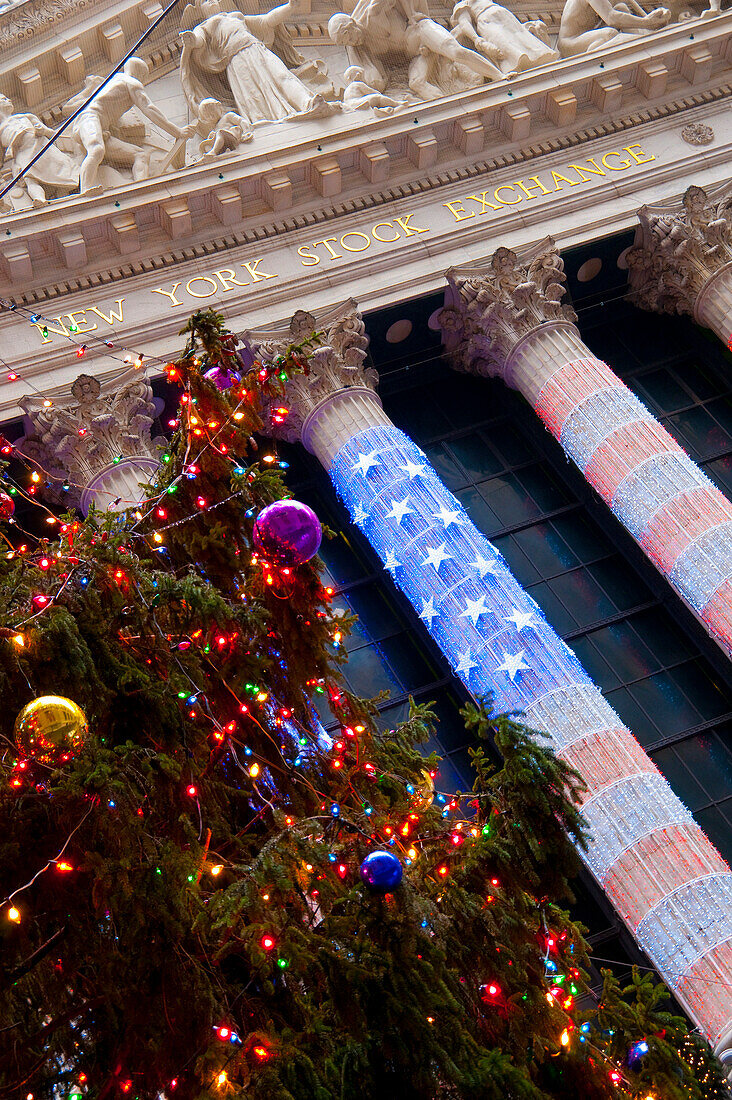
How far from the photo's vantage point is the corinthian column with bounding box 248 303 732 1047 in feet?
33.5

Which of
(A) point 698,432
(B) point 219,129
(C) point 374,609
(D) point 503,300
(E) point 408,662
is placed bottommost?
(E) point 408,662

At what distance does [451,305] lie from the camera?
15836 millimetres

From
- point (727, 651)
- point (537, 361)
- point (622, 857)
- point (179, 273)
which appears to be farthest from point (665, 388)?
point (622, 857)

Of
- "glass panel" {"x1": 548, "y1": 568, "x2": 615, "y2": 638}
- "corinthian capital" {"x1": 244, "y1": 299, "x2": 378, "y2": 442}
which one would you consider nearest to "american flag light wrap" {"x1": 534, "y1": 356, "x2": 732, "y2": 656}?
"glass panel" {"x1": 548, "y1": 568, "x2": 615, "y2": 638}

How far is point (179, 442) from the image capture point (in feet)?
27.9

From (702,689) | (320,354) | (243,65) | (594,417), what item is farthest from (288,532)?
(243,65)

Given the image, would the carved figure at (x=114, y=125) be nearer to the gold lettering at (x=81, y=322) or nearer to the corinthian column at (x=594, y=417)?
the gold lettering at (x=81, y=322)

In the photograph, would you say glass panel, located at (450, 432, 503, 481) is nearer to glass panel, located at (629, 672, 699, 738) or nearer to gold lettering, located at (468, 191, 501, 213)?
gold lettering, located at (468, 191, 501, 213)

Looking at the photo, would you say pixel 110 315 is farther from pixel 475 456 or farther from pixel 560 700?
pixel 560 700

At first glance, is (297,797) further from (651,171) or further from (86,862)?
(651,171)

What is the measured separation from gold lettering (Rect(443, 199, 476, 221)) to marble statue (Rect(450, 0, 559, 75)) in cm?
250

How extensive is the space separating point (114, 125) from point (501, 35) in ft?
20.1

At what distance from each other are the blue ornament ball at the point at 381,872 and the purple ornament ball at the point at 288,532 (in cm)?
211

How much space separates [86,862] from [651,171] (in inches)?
562
